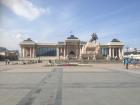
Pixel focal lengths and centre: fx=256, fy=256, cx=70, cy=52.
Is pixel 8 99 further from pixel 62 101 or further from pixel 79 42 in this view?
pixel 79 42

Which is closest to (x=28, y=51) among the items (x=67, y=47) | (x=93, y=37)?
(x=67, y=47)

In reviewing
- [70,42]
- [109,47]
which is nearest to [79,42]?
[70,42]

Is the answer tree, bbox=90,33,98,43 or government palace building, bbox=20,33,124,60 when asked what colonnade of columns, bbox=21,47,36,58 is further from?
tree, bbox=90,33,98,43

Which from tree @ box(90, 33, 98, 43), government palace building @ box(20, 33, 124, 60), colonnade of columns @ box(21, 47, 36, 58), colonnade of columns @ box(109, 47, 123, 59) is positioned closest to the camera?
tree @ box(90, 33, 98, 43)

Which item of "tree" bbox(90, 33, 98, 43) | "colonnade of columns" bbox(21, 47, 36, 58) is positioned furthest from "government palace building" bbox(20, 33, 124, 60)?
"tree" bbox(90, 33, 98, 43)

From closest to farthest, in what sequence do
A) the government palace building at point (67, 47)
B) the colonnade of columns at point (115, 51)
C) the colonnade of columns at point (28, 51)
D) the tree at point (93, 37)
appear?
the tree at point (93, 37) → the government palace building at point (67, 47) → the colonnade of columns at point (28, 51) → the colonnade of columns at point (115, 51)

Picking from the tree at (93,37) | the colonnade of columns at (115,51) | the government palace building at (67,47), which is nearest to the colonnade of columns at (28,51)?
the government palace building at (67,47)

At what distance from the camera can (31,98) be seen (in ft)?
35.7

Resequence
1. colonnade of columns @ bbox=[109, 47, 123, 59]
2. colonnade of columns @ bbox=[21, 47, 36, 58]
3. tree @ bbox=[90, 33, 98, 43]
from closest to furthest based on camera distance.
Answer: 1. tree @ bbox=[90, 33, 98, 43]
2. colonnade of columns @ bbox=[21, 47, 36, 58]
3. colonnade of columns @ bbox=[109, 47, 123, 59]

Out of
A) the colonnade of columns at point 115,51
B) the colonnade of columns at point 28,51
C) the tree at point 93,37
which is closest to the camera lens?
the tree at point 93,37

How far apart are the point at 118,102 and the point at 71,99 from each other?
6.45 ft

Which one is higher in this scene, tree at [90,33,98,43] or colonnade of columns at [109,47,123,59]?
tree at [90,33,98,43]

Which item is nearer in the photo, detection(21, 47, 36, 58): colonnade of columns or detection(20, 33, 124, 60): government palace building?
detection(20, 33, 124, 60): government palace building

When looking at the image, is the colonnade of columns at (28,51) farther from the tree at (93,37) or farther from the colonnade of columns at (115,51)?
the tree at (93,37)
